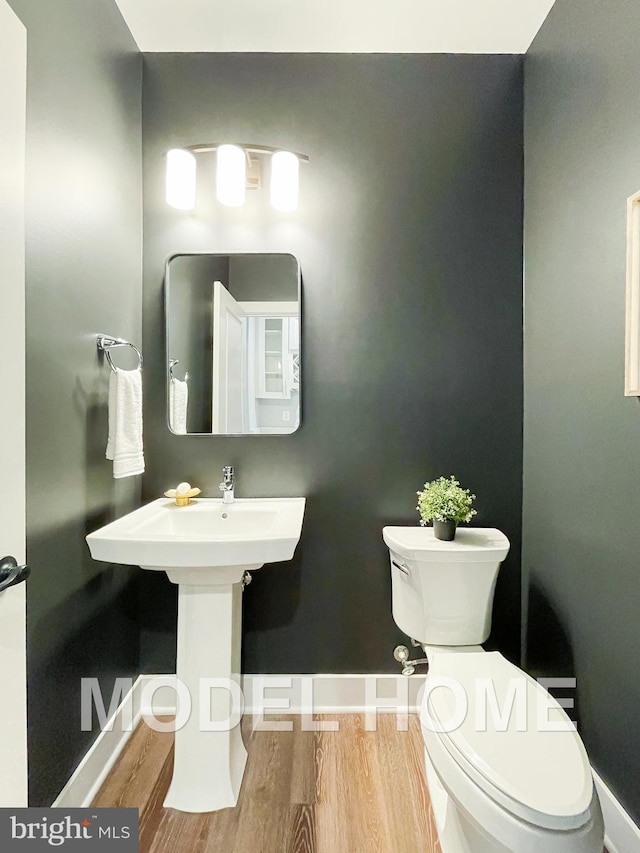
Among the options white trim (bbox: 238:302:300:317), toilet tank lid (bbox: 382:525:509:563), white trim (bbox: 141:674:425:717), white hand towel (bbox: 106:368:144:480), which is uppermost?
white trim (bbox: 238:302:300:317)

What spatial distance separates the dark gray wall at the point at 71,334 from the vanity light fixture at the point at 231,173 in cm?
17

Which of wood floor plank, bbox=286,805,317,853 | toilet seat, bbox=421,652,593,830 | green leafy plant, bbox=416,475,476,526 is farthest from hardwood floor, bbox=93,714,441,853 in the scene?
green leafy plant, bbox=416,475,476,526

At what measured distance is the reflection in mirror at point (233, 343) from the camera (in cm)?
182

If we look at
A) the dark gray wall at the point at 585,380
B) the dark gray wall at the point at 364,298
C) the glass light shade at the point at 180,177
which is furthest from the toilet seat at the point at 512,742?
the glass light shade at the point at 180,177

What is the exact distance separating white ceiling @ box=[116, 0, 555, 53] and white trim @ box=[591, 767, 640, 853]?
2.55m

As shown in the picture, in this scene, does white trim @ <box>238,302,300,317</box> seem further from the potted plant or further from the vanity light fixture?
the potted plant

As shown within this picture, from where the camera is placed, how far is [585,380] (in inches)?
57.3

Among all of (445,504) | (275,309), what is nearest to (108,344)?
(275,309)

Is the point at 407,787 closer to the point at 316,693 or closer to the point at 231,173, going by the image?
the point at 316,693

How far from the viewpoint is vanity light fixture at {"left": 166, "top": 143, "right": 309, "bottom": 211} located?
173 centimetres

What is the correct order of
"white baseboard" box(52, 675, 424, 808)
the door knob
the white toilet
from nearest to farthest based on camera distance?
the door knob < the white toilet < "white baseboard" box(52, 675, 424, 808)

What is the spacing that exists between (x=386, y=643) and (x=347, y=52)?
2.35 meters

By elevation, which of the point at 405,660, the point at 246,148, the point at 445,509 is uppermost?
the point at 246,148

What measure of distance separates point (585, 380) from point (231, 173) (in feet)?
4.70
